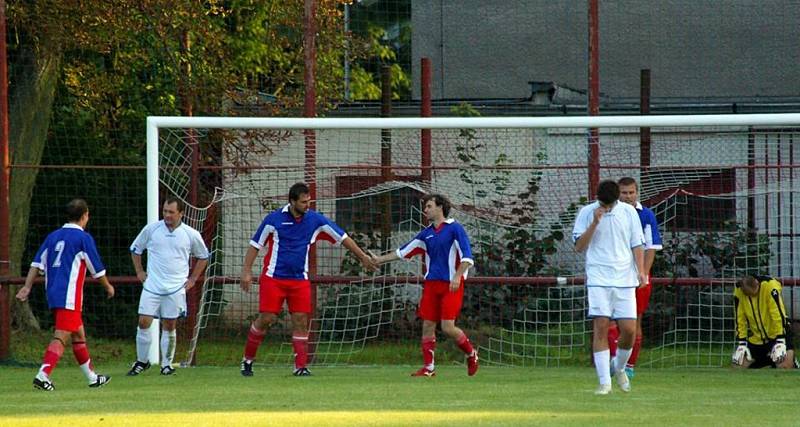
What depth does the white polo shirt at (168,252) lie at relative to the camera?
1271 cm

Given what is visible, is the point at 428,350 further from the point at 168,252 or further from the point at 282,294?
the point at 168,252

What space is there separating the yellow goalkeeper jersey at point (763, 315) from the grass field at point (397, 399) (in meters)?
0.55

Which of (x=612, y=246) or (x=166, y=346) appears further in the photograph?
(x=166, y=346)

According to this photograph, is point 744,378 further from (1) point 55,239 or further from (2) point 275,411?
(1) point 55,239

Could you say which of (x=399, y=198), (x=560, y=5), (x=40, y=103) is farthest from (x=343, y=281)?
(x=560, y=5)

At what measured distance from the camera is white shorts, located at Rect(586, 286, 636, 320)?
10141mm

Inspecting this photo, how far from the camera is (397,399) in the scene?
10023 mm

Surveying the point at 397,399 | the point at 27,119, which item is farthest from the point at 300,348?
the point at 27,119

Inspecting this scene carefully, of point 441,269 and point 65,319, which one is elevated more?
point 441,269

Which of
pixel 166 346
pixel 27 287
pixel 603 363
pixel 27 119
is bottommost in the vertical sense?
pixel 166 346

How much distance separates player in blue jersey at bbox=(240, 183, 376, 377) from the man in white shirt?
9.19 ft

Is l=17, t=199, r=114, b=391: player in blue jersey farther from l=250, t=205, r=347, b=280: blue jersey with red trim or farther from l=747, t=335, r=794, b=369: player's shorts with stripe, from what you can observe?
l=747, t=335, r=794, b=369: player's shorts with stripe

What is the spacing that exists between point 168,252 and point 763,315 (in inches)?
236

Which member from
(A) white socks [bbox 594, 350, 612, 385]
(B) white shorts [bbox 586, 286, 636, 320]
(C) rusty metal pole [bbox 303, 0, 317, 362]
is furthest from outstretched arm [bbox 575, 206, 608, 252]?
(C) rusty metal pole [bbox 303, 0, 317, 362]
